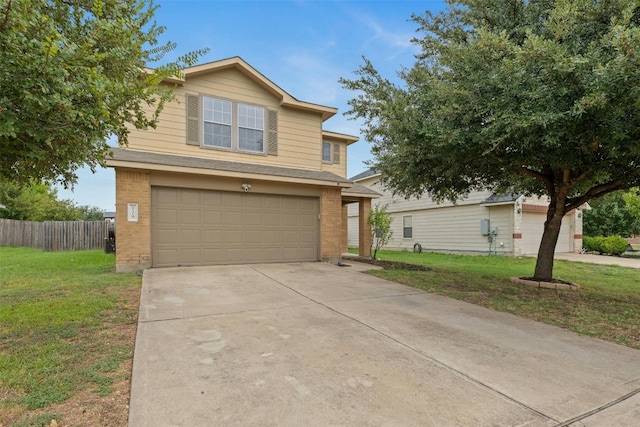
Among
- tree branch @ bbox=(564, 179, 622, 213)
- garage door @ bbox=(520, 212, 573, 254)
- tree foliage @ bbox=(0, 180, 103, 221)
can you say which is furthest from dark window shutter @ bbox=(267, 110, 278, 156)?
→ tree foliage @ bbox=(0, 180, 103, 221)

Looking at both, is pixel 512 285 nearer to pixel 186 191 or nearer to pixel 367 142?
pixel 367 142

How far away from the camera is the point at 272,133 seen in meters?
11.2

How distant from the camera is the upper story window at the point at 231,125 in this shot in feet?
33.0

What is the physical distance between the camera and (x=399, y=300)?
6160 mm

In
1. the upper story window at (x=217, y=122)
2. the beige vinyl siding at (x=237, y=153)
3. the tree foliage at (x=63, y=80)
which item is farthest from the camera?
the upper story window at (x=217, y=122)

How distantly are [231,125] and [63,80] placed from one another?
7.81 m

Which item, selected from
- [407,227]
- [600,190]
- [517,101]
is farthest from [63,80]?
[407,227]

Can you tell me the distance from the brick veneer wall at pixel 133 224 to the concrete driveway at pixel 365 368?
3502 millimetres

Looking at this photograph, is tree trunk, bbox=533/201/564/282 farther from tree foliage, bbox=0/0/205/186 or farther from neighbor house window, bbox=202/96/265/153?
tree foliage, bbox=0/0/205/186

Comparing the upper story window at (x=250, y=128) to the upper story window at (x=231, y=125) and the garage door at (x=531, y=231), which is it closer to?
the upper story window at (x=231, y=125)

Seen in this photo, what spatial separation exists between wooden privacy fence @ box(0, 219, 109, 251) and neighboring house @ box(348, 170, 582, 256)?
49.3 feet

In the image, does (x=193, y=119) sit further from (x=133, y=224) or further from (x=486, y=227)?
(x=486, y=227)

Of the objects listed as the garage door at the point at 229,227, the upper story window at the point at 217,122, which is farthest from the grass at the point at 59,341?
the upper story window at the point at 217,122

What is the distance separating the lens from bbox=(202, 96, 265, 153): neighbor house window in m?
10.3
